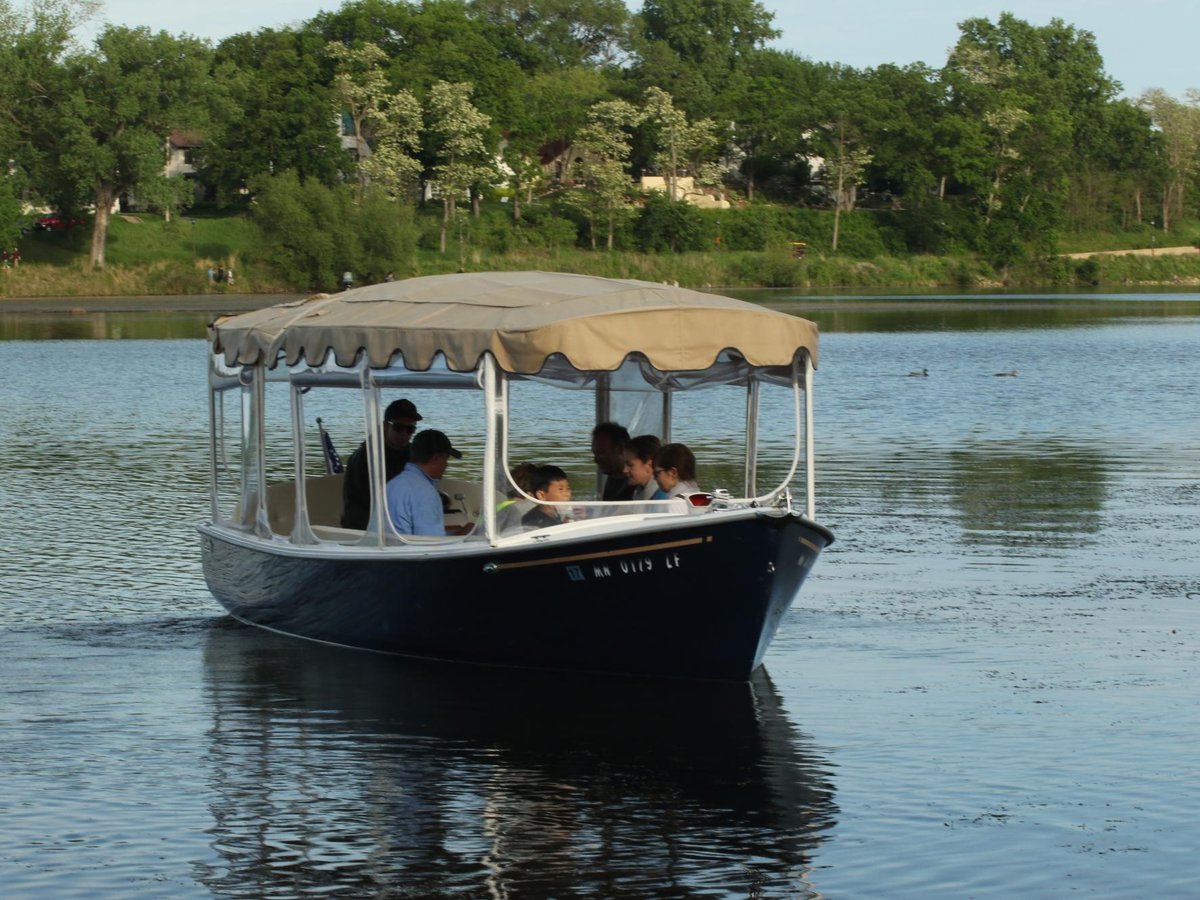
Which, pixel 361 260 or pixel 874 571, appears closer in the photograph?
pixel 874 571

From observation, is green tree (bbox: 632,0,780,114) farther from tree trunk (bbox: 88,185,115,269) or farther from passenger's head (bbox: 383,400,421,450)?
passenger's head (bbox: 383,400,421,450)

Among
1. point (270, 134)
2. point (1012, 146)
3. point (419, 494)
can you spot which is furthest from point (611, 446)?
point (1012, 146)

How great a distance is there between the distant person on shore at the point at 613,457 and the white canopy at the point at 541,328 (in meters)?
0.90

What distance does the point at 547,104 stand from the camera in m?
121

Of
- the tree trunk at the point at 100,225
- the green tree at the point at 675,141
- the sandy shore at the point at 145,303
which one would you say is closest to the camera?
the sandy shore at the point at 145,303

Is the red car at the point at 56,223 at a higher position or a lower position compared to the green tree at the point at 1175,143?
lower

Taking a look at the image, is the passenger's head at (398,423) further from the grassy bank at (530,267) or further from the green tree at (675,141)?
the green tree at (675,141)

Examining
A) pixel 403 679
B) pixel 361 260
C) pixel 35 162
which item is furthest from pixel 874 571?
pixel 35 162

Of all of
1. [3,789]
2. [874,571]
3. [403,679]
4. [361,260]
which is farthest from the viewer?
[361,260]

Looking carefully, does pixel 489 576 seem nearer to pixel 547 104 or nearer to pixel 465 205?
pixel 465 205

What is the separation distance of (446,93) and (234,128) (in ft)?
40.5

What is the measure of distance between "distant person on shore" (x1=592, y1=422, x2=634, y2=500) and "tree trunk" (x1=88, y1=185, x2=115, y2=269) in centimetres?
8265

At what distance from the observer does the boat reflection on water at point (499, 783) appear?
9.29m

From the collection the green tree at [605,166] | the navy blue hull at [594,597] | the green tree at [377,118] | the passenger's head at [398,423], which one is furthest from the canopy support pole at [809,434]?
the green tree at [605,166]
